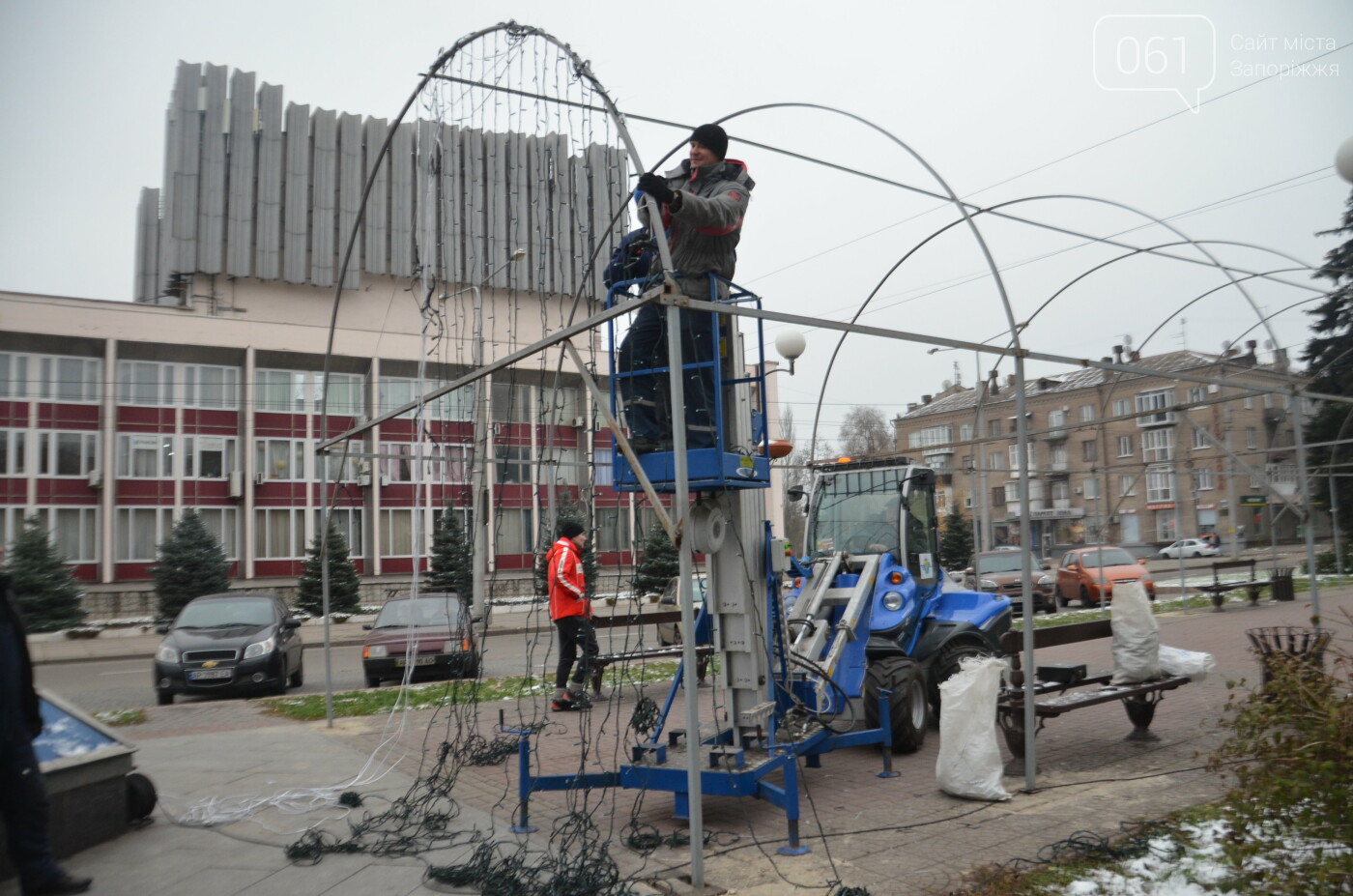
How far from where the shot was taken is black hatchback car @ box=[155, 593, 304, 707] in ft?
45.2

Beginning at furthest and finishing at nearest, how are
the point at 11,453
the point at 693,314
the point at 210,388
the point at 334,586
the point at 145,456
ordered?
the point at 210,388
the point at 145,456
the point at 11,453
the point at 334,586
the point at 693,314

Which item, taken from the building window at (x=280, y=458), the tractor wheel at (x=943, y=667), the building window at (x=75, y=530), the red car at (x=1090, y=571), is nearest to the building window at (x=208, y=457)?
the building window at (x=280, y=458)

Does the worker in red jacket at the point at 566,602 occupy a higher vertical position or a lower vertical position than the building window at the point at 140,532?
lower

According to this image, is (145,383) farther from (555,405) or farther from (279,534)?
(555,405)

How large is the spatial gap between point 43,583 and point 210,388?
10475 millimetres

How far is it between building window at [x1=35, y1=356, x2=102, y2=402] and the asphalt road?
14.5 metres

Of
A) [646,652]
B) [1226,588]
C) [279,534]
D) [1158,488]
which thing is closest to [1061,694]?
[646,652]

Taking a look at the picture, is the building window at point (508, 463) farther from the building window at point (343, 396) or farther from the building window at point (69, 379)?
the building window at point (69, 379)

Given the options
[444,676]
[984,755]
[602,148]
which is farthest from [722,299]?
[444,676]

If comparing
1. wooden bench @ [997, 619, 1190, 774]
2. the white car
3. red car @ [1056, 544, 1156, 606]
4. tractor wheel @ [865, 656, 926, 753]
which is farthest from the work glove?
the white car

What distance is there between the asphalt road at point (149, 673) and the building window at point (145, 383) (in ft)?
46.8

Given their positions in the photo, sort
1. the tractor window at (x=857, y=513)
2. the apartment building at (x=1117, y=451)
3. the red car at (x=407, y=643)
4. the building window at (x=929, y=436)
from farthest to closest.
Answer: the building window at (x=929, y=436)
the apartment building at (x=1117, y=451)
the red car at (x=407, y=643)
the tractor window at (x=857, y=513)

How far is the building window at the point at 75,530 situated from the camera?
36.4 metres

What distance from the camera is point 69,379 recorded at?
3697 cm
